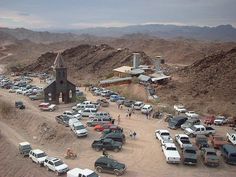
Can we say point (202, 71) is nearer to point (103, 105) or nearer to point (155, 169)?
point (103, 105)

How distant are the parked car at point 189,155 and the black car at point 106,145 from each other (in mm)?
6011

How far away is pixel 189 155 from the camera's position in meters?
30.3

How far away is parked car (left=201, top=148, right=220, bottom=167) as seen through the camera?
29.7 metres

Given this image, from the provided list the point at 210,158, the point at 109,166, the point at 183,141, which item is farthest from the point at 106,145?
the point at 210,158

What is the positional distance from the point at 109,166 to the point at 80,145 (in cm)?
720

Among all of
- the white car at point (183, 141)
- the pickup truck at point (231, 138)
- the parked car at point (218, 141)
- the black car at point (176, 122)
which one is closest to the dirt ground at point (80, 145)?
the black car at point (176, 122)

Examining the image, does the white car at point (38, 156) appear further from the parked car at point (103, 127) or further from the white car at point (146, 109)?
the white car at point (146, 109)

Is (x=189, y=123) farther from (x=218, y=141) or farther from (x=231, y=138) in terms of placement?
(x=218, y=141)

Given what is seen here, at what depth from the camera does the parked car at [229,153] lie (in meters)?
30.3

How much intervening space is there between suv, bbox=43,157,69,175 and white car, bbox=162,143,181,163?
27.3 feet

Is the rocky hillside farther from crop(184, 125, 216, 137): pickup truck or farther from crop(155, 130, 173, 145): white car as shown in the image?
crop(155, 130, 173, 145): white car

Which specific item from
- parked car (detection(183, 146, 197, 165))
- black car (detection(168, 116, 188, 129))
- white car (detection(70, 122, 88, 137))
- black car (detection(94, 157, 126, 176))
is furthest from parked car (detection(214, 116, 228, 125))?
black car (detection(94, 157, 126, 176))

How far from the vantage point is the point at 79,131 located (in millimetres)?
36812

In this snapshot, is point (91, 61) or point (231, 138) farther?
point (91, 61)
